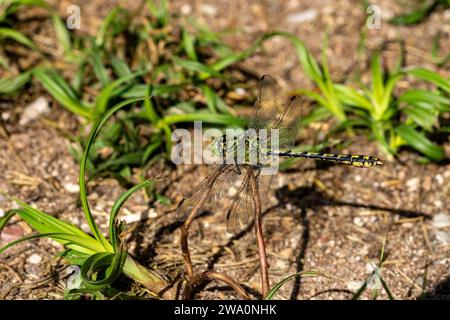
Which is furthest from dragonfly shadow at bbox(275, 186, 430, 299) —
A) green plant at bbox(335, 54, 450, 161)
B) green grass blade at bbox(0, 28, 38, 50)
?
green grass blade at bbox(0, 28, 38, 50)

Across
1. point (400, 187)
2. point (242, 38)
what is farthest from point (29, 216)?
point (242, 38)

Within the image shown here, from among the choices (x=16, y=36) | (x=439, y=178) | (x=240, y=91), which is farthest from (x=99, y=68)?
(x=439, y=178)

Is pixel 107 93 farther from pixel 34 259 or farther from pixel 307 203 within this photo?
pixel 307 203

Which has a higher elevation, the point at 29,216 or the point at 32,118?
the point at 32,118

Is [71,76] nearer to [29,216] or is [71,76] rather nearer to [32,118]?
[32,118]

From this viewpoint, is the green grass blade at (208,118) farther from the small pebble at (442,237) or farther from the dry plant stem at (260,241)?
the small pebble at (442,237)
